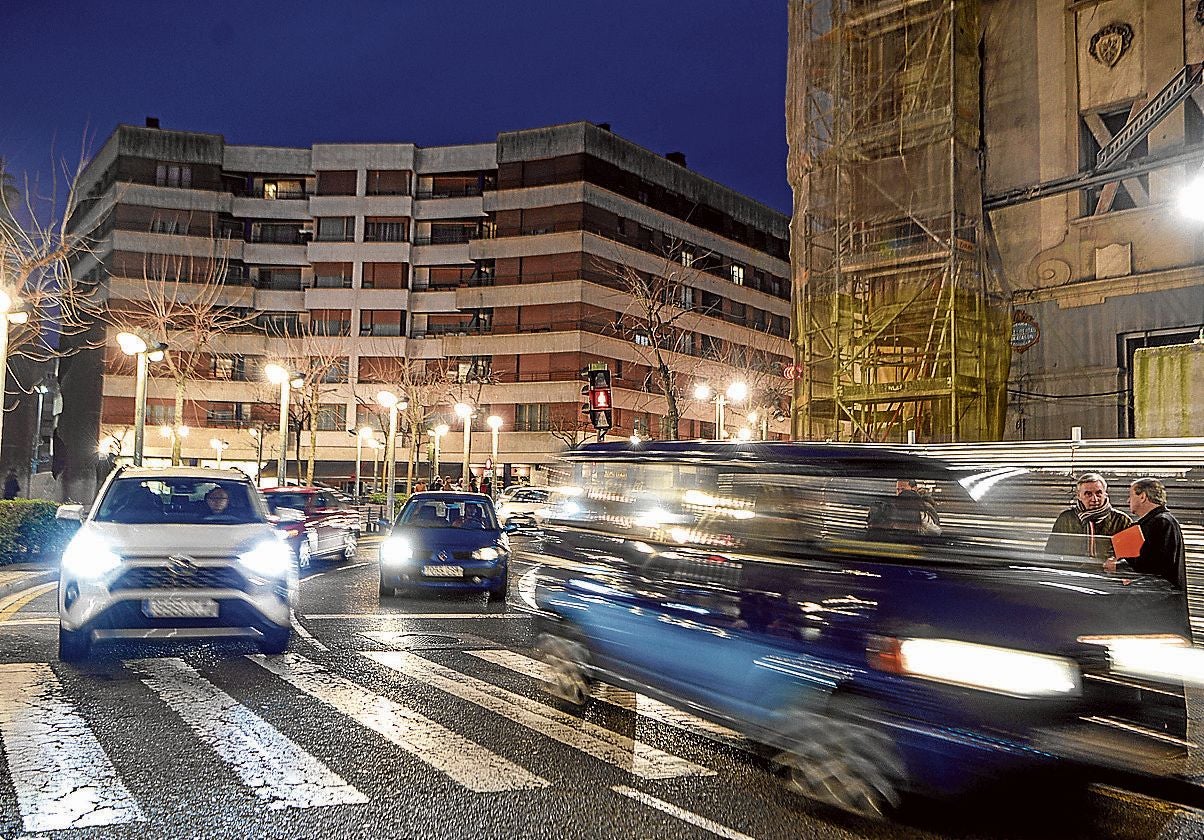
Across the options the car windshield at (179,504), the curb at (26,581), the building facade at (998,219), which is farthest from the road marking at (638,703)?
the building facade at (998,219)

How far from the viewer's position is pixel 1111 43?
21484mm

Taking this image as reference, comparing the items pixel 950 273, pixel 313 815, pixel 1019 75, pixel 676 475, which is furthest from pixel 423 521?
pixel 1019 75

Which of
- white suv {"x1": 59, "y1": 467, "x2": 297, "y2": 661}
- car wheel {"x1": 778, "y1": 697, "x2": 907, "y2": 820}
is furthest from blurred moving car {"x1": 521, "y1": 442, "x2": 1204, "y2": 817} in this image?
white suv {"x1": 59, "y1": 467, "x2": 297, "y2": 661}

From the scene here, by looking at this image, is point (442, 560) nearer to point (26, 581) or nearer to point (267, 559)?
point (267, 559)

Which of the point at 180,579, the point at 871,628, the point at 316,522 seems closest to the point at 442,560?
the point at 180,579

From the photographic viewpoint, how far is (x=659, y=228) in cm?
6481

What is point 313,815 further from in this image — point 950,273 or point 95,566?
point 950,273

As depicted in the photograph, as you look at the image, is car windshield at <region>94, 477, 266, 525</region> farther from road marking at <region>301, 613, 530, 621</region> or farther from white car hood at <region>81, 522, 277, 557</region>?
road marking at <region>301, 613, 530, 621</region>

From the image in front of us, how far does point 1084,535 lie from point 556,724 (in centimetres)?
381

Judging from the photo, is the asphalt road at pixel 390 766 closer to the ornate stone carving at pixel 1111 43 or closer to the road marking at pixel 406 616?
the road marking at pixel 406 616

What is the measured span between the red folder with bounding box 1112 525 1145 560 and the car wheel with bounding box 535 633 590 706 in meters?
3.74

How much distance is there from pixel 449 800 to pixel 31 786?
6.95 ft

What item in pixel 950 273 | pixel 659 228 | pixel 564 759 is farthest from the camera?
pixel 659 228

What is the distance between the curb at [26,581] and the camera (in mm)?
Answer: 12938
